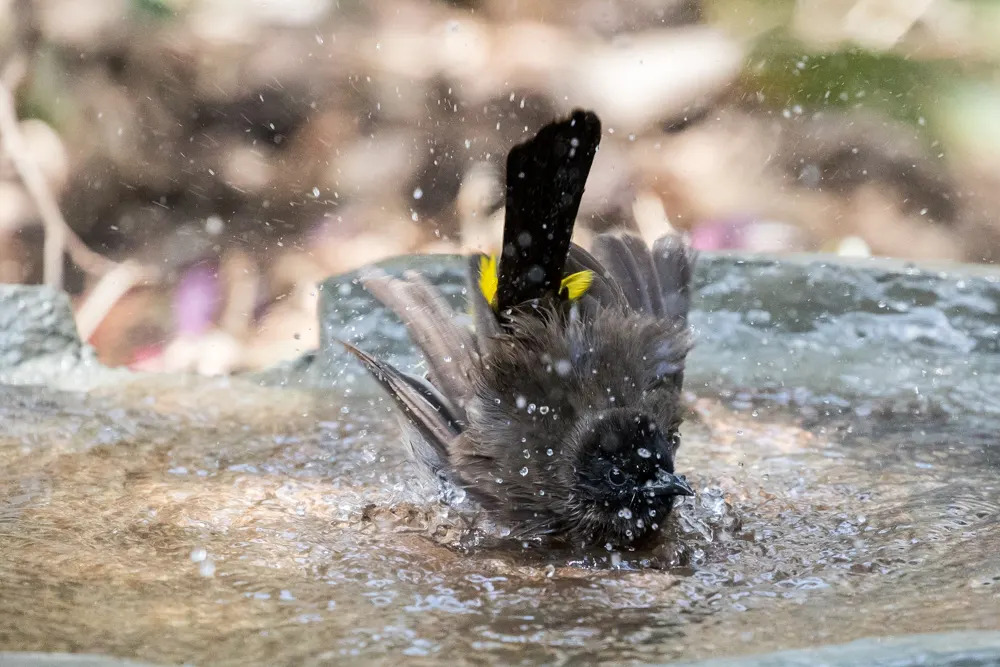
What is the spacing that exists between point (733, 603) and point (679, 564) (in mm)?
408

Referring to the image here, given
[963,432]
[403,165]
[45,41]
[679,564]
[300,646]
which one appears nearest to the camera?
[300,646]

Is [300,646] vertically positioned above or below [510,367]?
below

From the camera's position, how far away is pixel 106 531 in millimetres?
2986

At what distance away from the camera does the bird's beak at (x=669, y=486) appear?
3.06 m

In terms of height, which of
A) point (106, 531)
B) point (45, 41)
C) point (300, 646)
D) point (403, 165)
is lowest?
point (300, 646)

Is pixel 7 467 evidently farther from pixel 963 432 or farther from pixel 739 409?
pixel 963 432

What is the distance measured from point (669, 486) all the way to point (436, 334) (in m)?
0.97

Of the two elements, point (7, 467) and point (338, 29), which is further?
point (338, 29)

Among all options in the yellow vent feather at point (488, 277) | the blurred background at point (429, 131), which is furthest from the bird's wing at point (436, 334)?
the blurred background at point (429, 131)

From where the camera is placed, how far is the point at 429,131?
8750mm

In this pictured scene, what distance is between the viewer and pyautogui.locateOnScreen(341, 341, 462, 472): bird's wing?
3.50 meters

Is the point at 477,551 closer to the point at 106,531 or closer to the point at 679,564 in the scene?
the point at 679,564

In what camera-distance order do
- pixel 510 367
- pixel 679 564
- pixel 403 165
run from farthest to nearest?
pixel 403 165 < pixel 510 367 < pixel 679 564

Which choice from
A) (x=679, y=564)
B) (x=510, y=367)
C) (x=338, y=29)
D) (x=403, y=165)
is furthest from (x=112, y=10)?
(x=679, y=564)
